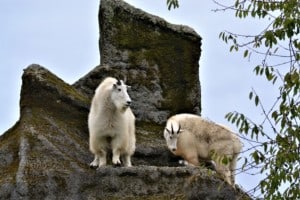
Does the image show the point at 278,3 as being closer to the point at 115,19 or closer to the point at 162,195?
the point at 162,195

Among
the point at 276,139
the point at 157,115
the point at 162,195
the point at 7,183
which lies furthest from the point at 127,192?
the point at 276,139

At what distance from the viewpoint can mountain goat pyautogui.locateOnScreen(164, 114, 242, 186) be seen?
1778 cm

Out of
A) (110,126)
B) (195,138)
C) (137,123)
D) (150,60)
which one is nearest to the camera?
(110,126)

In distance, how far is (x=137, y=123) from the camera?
62.2 feet

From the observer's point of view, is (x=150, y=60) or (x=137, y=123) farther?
(x=150, y=60)

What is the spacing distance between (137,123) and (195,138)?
53.5 inches

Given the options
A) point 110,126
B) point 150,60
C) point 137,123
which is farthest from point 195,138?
point 150,60

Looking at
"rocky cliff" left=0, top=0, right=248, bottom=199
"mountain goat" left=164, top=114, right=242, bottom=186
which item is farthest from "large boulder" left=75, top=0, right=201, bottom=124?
"mountain goat" left=164, top=114, right=242, bottom=186

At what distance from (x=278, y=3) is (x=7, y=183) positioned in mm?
5335

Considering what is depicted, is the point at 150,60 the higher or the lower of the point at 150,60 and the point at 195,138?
the higher

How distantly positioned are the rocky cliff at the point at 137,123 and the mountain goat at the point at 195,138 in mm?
332

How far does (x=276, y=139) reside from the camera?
37.3ft

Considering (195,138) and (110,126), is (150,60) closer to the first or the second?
(195,138)

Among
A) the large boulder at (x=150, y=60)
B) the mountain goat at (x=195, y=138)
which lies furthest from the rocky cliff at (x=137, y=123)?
the mountain goat at (x=195, y=138)
